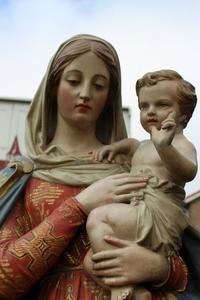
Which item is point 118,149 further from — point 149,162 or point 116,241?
point 116,241

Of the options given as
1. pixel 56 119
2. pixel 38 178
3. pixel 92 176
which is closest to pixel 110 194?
pixel 92 176

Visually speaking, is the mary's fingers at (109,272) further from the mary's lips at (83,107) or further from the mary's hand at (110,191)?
the mary's lips at (83,107)

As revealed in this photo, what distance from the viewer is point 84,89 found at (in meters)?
3.04

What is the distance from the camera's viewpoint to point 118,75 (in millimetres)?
3260

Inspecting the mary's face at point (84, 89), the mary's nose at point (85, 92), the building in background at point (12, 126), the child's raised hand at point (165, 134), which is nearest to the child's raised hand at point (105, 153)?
the mary's face at point (84, 89)

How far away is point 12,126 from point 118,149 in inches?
370

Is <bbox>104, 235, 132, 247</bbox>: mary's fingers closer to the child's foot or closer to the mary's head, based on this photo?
the child's foot

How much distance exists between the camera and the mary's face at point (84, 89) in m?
3.07

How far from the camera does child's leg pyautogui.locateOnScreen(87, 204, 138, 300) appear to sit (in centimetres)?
250

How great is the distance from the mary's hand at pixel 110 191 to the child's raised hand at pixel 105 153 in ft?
1.01

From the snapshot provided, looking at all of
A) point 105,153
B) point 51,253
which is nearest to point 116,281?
point 51,253

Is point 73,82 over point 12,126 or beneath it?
over

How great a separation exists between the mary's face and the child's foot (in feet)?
3.25

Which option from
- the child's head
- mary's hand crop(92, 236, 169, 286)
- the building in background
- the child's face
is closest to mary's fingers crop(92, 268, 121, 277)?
mary's hand crop(92, 236, 169, 286)
